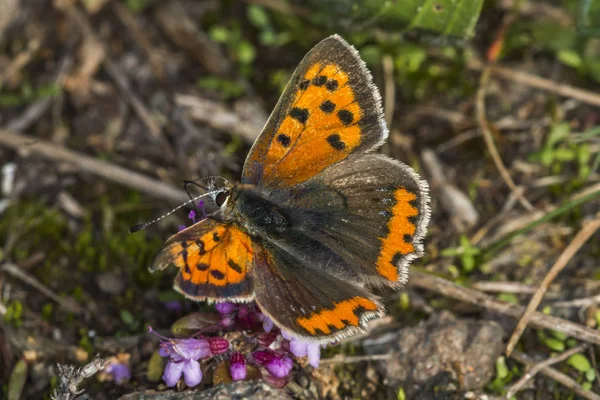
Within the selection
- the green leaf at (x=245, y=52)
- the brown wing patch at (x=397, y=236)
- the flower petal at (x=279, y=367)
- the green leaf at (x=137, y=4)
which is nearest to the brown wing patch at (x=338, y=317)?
the brown wing patch at (x=397, y=236)

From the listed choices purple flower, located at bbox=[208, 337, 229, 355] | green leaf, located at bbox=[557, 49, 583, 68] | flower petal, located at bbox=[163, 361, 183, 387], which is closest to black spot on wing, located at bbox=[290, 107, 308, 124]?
purple flower, located at bbox=[208, 337, 229, 355]

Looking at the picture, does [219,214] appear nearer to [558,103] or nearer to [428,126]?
[428,126]

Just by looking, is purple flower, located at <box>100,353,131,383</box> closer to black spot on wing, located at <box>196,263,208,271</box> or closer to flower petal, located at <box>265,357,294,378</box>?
flower petal, located at <box>265,357,294,378</box>

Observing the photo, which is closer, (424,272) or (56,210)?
(424,272)

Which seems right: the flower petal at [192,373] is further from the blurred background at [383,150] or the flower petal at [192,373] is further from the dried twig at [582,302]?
the dried twig at [582,302]

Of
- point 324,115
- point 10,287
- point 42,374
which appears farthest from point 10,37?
point 324,115

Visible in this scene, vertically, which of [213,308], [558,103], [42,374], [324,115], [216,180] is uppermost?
[324,115]

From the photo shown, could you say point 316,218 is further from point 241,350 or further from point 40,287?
point 40,287
